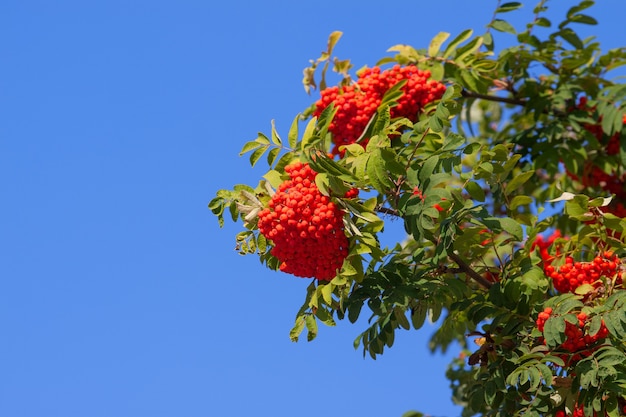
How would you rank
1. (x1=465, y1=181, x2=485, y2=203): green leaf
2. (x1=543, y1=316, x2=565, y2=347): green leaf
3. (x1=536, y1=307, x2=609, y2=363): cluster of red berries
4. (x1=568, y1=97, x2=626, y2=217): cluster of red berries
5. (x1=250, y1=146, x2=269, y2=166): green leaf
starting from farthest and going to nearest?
1. (x1=568, y1=97, x2=626, y2=217): cluster of red berries
2. (x1=250, y1=146, x2=269, y2=166): green leaf
3. (x1=465, y1=181, x2=485, y2=203): green leaf
4. (x1=536, y1=307, x2=609, y2=363): cluster of red berries
5. (x1=543, y1=316, x2=565, y2=347): green leaf

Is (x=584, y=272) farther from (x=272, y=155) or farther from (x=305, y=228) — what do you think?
(x=272, y=155)

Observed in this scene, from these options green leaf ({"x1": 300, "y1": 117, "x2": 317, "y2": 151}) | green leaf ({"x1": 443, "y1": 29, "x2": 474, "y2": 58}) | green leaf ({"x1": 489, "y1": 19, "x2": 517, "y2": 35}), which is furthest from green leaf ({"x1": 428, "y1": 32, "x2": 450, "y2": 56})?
green leaf ({"x1": 300, "y1": 117, "x2": 317, "y2": 151})

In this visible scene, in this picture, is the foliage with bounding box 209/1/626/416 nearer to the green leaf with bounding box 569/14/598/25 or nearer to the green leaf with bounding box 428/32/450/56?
the green leaf with bounding box 428/32/450/56

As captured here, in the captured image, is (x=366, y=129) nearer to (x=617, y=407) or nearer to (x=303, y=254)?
(x=303, y=254)

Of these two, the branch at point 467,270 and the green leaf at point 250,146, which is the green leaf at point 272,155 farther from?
the branch at point 467,270

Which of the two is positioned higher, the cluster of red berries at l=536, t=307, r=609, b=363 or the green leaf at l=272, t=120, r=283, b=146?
the green leaf at l=272, t=120, r=283, b=146

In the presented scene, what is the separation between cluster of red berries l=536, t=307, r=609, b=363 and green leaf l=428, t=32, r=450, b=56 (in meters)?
1.86

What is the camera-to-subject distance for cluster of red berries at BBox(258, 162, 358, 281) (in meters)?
4.38

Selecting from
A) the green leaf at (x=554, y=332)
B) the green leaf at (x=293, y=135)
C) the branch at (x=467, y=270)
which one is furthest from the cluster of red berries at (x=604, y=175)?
the green leaf at (x=293, y=135)

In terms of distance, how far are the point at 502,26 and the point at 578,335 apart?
91.9 inches

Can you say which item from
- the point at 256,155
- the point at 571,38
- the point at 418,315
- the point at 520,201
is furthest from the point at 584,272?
the point at 571,38

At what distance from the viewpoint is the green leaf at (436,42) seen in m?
5.80

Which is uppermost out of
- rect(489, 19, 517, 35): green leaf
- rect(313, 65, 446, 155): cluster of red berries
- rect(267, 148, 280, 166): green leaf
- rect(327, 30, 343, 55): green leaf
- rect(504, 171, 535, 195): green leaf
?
rect(489, 19, 517, 35): green leaf

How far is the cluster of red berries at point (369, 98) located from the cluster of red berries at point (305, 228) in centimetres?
69
